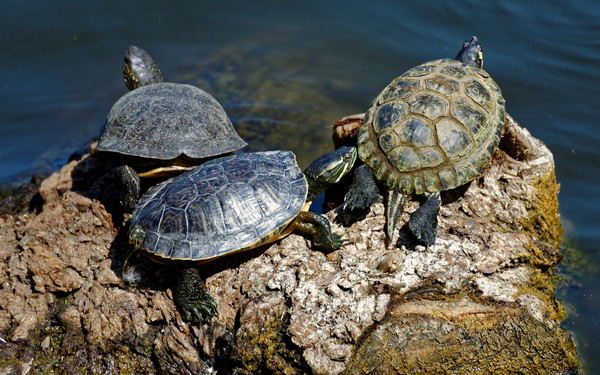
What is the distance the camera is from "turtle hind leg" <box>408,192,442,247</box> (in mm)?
3885

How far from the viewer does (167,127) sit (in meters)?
4.95

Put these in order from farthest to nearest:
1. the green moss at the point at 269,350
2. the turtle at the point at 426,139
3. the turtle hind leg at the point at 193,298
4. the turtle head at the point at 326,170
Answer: the turtle head at the point at 326,170, the turtle at the point at 426,139, the turtle hind leg at the point at 193,298, the green moss at the point at 269,350

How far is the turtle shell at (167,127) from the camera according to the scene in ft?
16.0

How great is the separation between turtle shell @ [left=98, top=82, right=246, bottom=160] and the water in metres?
2.04

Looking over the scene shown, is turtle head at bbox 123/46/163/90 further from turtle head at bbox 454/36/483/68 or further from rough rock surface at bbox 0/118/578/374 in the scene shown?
turtle head at bbox 454/36/483/68

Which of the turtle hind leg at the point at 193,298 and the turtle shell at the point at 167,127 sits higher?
the turtle shell at the point at 167,127

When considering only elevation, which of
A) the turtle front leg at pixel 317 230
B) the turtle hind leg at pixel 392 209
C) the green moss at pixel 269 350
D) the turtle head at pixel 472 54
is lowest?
the green moss at pixel 269 350

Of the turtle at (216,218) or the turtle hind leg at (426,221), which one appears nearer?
the turtle at (216,218)

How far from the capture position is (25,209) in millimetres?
5965

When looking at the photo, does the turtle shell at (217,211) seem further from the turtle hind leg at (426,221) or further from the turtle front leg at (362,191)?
the turtle hind leg at (426,221)

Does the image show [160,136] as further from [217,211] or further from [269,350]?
[269,350]

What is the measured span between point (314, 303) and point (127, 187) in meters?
2.27

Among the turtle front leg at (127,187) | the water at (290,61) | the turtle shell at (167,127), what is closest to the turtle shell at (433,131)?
the turtle shell at (167,127)

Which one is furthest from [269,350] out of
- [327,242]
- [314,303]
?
[327,242]
